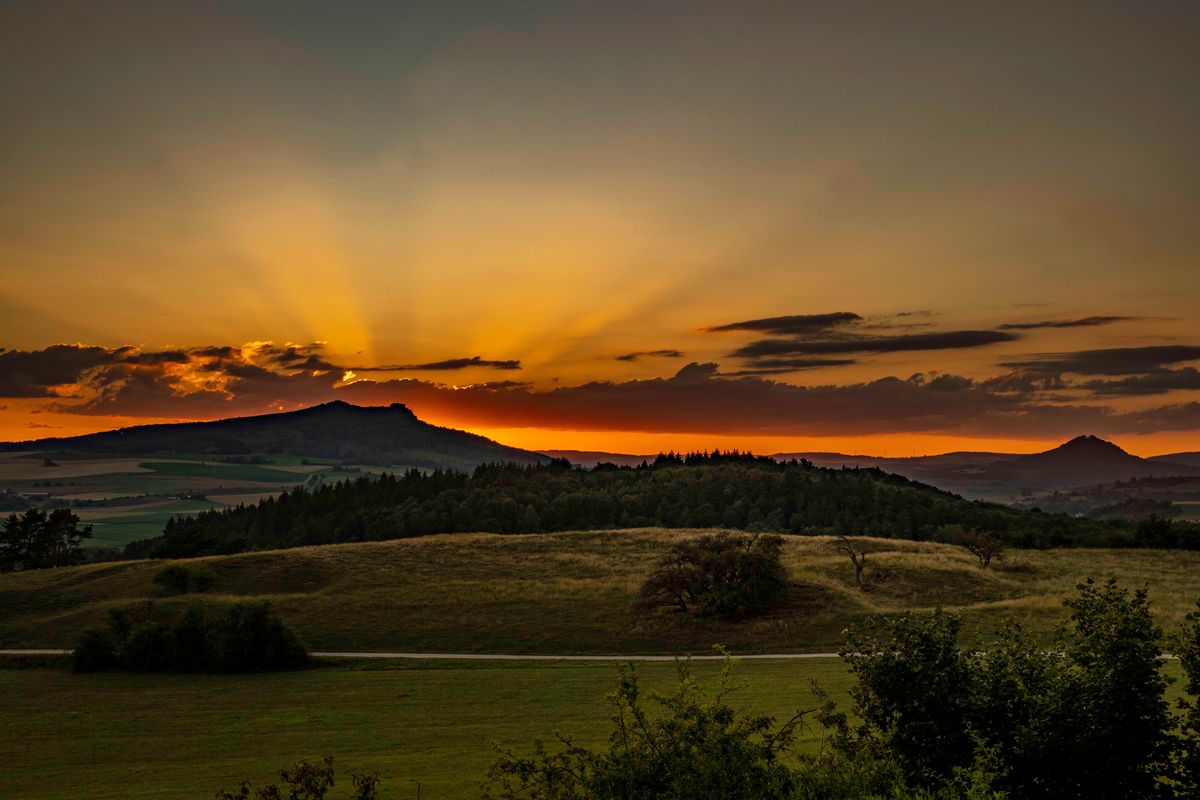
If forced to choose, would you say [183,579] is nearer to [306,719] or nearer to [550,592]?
[550,592]

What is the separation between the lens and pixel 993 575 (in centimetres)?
6756

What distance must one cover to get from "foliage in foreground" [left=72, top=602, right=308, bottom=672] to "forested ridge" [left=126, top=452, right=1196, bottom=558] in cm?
6243

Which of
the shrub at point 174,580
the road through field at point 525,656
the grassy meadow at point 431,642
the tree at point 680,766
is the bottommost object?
the road through field at point 525,656

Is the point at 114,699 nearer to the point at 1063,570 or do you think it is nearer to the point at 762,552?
the point at 762,552

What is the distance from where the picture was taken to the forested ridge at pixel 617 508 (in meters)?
140

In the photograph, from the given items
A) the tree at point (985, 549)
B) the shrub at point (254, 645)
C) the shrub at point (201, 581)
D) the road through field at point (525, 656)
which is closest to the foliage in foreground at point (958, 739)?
the road through field at point (525, 656)

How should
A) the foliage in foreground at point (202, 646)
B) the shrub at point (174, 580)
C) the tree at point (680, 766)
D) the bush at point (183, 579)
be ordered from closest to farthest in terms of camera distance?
1. the tree at point (680, 766)
2. the foliage in foreground at point (202, 646)
3. the shrub at point (174, 580)
4. the bush at point (183, 579)

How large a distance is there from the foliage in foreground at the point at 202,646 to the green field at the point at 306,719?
159 centimetres

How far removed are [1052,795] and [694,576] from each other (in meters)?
41.7

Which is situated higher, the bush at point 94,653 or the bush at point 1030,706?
the bush at point 1030,706

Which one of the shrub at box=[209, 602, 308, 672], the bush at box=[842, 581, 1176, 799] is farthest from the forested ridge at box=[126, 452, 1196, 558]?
the bush at box=[842, 581, 1176, 799]

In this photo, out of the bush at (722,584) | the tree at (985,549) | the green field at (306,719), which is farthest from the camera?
the tree at (985,549)

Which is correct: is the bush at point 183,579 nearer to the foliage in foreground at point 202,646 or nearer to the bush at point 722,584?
the foliage in foreground at point 202,646

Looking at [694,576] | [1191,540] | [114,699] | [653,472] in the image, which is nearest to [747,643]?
[694,576]
